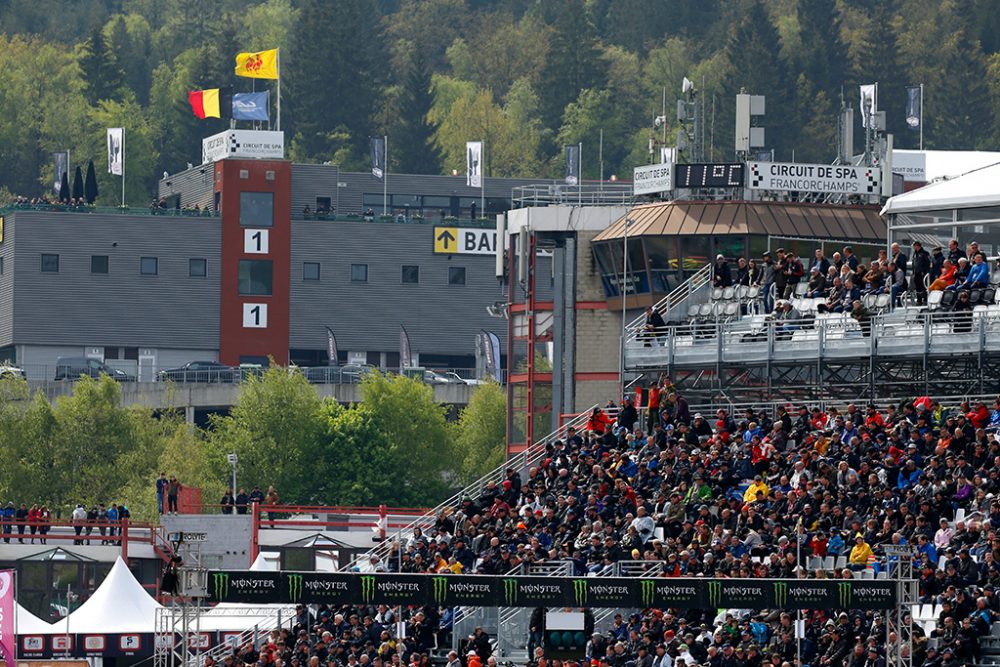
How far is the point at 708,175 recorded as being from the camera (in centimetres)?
6956

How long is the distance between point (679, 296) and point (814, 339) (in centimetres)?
1062

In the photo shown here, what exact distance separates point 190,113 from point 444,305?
2724 inches

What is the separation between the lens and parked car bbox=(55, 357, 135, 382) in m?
115

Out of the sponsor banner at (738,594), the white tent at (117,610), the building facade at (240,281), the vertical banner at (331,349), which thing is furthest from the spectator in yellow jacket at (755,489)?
the vertical banner at (331,349)

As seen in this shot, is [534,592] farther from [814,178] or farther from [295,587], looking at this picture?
[814,178]

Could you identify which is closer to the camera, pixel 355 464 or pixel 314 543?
pixel 314 543

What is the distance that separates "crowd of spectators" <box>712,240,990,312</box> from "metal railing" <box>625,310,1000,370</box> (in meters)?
0.56

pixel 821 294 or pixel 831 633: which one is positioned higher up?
pixel 821 294

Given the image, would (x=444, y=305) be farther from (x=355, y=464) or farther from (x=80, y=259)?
(x=355, y=464)

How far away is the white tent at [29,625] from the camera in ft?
202

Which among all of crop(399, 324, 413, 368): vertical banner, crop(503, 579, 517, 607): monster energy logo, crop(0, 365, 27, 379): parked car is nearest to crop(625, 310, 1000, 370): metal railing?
crop(503, 579, 517, 607): monster energy logo

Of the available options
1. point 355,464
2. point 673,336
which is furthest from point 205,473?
point 673,336

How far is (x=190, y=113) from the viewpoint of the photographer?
627 ft

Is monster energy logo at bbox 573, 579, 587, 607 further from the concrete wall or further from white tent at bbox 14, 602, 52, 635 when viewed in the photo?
the concrete wall
